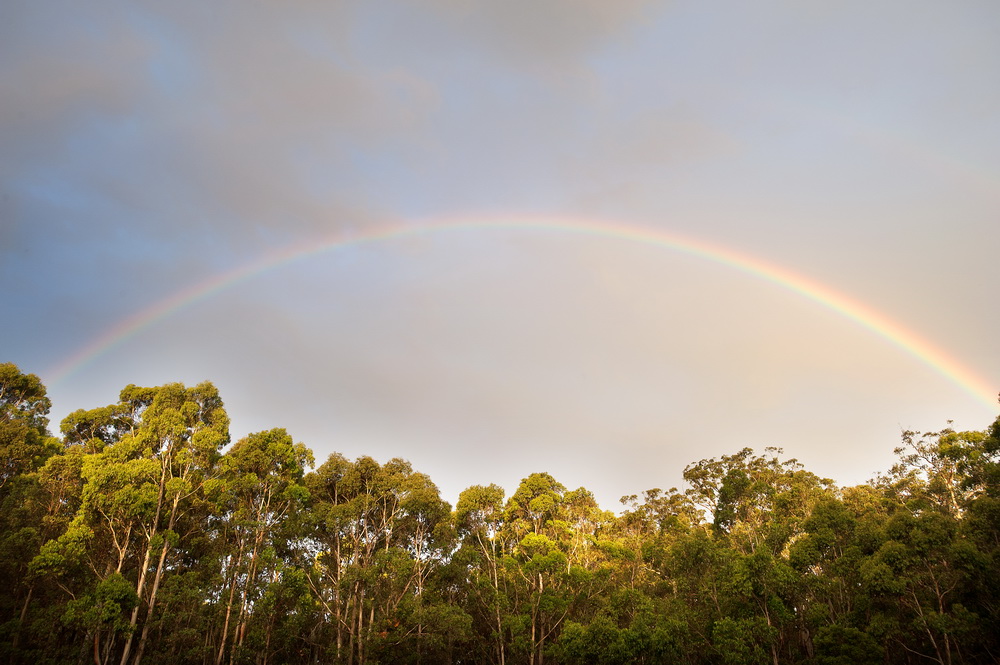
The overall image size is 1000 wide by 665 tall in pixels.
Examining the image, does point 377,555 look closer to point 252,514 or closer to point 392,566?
point 392,566

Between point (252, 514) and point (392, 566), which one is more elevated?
point (252, 514)

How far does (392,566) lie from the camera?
2436 cm

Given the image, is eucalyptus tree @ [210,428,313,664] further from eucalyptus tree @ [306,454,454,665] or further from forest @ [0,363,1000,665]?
eucalyptus tree @ [306,454,454,665]

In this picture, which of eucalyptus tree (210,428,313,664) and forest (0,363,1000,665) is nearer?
forest (0,363,1000,665)

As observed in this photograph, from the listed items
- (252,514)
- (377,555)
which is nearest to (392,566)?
(377,555)

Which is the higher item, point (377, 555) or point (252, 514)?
point (252, 514)

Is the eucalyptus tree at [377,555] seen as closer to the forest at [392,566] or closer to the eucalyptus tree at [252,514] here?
the forest at [392,566]

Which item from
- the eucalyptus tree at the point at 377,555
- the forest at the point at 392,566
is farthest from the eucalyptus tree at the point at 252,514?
the eucalyptus tree at the point at 377,555

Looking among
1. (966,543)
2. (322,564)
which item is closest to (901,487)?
(966,543)

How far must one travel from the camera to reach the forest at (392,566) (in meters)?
19.6

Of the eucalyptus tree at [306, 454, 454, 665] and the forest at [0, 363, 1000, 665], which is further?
the eucalyptus tree at [306, 454, 454, 665]

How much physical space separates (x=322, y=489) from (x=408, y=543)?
5.33 m

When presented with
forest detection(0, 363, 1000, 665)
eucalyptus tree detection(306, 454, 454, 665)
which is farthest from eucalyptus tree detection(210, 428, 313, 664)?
eucalyptus tree detection(306, 454, 454, 665)

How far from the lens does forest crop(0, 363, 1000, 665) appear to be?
773 inches
